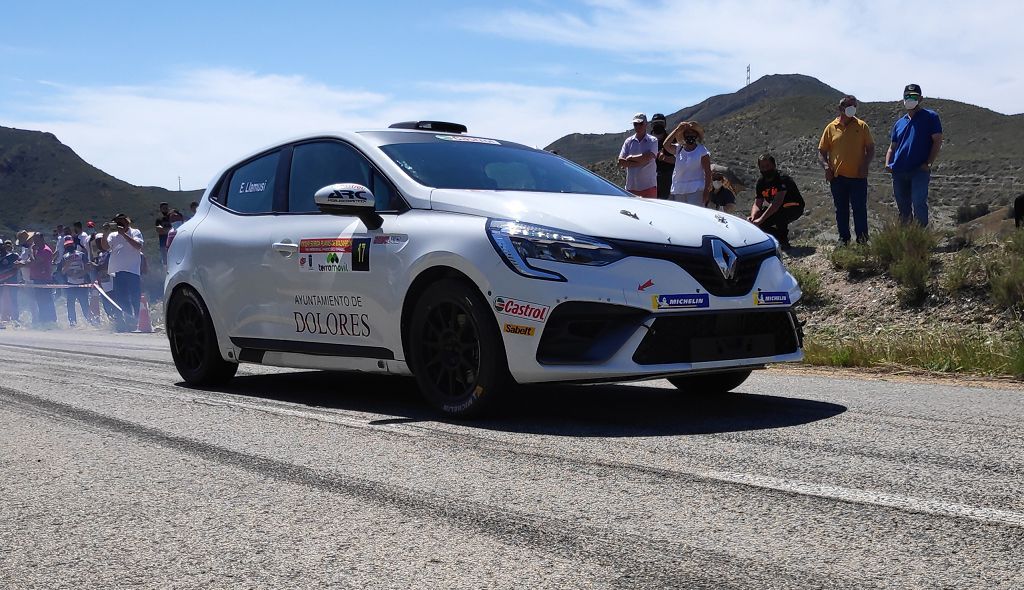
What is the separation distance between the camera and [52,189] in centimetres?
11000

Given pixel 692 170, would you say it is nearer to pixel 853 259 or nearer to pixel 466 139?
pixel 853 259

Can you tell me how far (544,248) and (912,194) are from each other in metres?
8.77

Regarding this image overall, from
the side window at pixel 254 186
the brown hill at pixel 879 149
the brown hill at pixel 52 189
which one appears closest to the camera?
the side window at pixel 254 186

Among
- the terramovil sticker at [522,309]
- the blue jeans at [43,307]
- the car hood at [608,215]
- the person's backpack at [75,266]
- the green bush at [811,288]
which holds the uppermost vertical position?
the car hood at [608,215]

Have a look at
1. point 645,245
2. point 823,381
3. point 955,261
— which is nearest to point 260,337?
point 645,245

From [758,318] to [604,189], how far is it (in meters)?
1.58

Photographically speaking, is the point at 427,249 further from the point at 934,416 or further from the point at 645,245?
the point at 934,416

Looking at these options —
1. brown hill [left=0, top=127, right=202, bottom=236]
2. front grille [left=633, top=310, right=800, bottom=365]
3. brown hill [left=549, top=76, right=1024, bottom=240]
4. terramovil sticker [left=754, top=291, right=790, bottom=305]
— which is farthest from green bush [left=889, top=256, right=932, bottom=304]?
brown hill [left=0, top=127, right=202, bottom=236]

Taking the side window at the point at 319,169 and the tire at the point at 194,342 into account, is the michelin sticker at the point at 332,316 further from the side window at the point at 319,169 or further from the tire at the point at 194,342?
the tire at the point at 194,342

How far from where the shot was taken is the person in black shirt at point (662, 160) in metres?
14.5

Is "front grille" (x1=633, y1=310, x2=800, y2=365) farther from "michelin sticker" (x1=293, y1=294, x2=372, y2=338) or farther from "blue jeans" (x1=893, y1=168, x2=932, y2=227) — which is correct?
"blue jeans" (x1=893, y1=168, x2=932, y2=227)

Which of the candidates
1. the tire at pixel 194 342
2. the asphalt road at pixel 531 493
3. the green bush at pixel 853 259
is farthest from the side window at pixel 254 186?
the green bush at pixel 853 259

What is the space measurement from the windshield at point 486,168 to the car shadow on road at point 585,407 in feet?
4.11

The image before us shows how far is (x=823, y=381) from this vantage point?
320 inches
